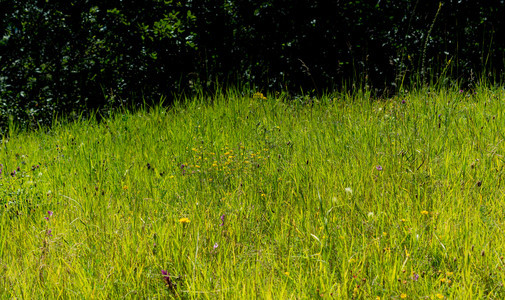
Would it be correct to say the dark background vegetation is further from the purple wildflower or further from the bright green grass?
the purple wildflower

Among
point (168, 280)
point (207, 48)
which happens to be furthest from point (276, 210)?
point (207, 48)

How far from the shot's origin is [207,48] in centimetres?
575

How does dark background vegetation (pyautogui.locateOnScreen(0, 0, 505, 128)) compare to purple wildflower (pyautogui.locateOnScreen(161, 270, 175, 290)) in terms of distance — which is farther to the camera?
dark background vegetation (pyautogui.locateOnScreen(0, 0, 505, 128))

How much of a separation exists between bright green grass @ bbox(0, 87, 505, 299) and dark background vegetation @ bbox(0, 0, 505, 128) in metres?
1.32

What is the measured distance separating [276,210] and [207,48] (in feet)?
11.8

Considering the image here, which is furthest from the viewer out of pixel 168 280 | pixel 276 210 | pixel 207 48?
pixel 207 48

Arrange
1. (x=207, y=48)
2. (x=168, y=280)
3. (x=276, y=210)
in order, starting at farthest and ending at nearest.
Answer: (x=207, y=48) → (x=276, y=210) → (x=168, y=280)

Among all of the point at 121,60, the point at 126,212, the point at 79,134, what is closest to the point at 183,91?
the point at 121,60

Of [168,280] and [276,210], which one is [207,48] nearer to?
[276,210]

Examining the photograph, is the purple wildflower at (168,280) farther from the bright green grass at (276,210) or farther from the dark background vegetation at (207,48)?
the dark background vegetation at (207,48)

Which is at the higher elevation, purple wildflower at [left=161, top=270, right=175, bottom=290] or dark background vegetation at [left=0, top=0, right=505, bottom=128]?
dark background vegetation at [left=0, top=0, right=505, bottom=128]

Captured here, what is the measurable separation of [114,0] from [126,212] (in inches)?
148

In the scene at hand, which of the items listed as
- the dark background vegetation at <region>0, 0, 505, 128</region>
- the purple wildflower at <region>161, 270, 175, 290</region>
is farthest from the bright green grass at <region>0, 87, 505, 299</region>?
the dark background vegetation at <region>0, 0, 505, 128</region>

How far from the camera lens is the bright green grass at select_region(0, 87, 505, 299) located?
205cm
